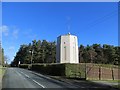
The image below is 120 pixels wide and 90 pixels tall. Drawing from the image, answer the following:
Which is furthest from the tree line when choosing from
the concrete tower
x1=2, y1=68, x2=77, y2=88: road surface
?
x1=2, y1=68, x2=77, y2=88: road surface

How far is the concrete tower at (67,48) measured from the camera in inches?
2549

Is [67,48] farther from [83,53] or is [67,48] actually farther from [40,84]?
[83,53]

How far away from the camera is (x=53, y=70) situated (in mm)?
50656

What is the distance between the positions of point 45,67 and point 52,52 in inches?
2606

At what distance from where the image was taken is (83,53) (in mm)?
120562

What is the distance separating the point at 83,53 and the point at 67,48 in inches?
2215

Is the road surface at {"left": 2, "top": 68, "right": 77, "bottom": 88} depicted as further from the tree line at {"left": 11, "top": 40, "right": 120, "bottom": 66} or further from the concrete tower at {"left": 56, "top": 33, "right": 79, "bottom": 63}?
the tree line at {"left": 11, "top": 40, "right": 120, "bottom": 66}

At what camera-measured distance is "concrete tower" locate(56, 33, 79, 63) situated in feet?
212

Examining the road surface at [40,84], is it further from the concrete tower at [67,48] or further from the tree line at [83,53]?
the tree line at [83,53]

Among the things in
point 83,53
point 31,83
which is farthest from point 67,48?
point 83,53

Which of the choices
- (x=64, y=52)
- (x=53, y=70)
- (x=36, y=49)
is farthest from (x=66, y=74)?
(x=36, y=49)

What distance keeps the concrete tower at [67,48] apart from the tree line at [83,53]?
45.8 meters

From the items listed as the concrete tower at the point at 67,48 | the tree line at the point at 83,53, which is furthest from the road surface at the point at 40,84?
the tree line at the point at 83,53

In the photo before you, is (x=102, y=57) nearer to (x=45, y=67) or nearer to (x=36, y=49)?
(x=36, y=49)
